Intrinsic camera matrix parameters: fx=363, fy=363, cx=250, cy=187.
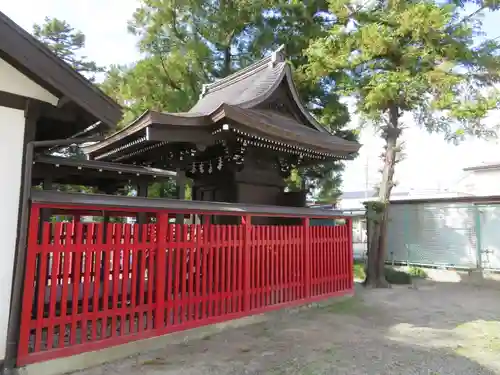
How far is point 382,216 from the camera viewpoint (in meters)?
10.4

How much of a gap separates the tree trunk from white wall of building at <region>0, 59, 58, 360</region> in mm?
8804

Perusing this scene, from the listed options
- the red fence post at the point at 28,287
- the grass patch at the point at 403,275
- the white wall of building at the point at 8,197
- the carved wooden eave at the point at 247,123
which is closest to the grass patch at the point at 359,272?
the grass patch at the point at 403,275

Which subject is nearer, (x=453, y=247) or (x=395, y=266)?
(x=453, y=247)

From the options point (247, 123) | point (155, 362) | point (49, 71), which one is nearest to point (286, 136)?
point (247, 123)

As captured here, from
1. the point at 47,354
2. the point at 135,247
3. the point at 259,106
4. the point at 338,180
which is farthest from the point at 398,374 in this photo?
the point at 338,180

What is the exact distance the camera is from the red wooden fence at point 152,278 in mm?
3918

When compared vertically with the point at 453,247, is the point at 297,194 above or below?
above

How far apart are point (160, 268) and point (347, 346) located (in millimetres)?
2709

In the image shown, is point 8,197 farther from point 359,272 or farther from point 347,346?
point 359,272

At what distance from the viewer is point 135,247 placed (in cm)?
458

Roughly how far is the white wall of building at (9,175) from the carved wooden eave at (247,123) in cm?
166

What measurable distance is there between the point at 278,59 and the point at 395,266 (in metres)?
7.95

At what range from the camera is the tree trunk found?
1018 cm

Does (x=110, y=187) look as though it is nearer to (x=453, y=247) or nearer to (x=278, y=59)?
(x=278, y=59)
